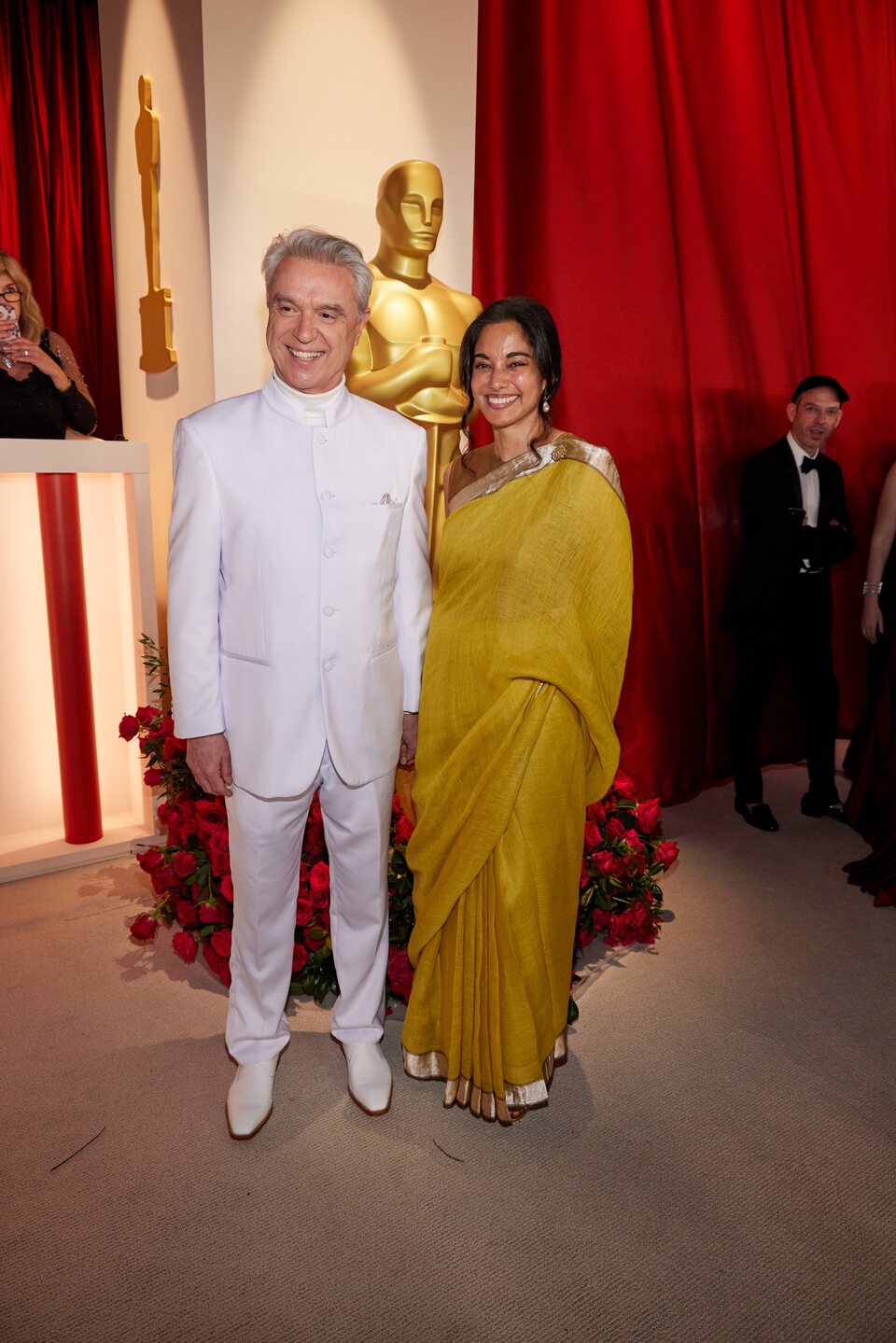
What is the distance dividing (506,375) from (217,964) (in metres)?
1.57

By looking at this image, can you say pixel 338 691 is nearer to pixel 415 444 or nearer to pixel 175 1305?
pixel 415 444

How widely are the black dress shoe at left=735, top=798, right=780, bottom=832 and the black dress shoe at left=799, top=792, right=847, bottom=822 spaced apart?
134mm

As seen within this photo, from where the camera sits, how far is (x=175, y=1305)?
1436 mm

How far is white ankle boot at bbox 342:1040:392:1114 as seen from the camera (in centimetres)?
185

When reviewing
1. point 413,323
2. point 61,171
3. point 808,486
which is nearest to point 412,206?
point 413,323

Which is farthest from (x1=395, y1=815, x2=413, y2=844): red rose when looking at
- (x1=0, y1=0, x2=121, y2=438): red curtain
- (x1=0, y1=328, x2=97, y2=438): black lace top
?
(x1=0, y1=0, x2=121, y2=438): red curtain

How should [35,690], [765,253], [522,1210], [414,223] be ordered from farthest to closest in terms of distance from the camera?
[765,253], [35,690], [414,223], [522,1210]

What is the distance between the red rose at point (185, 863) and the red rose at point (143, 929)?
0.14m

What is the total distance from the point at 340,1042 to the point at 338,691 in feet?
2.83

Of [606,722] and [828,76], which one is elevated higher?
[828,76]

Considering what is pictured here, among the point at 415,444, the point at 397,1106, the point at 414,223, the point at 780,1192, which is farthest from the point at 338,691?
the point at 414,223

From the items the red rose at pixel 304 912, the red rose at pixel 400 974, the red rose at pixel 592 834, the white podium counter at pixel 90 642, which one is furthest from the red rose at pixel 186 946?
the red rose at pixel 592 834

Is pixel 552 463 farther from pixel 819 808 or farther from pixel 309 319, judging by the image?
pixel 819 808

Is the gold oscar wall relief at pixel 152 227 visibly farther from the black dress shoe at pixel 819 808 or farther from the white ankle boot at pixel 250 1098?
the black dress shoe at pixel 819 808
